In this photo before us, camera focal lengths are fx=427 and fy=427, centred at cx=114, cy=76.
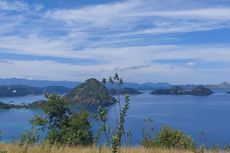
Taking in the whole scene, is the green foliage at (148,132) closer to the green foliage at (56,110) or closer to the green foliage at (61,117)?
the green foliage at (61,117)

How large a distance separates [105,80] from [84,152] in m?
3.20

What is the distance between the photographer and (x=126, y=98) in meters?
5.04

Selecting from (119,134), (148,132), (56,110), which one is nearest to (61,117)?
(56,110)

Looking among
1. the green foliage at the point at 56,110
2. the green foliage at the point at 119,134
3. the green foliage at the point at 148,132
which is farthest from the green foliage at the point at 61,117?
the green foliage at the point at 119,134

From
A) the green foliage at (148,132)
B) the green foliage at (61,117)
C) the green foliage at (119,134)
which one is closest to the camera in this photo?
the green foliage at (119,134)

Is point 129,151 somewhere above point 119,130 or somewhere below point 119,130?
below

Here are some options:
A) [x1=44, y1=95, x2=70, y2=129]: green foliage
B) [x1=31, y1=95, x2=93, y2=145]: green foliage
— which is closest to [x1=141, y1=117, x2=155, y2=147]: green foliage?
[x1=31, y1=95, x2=93, y2=145]: green foliage

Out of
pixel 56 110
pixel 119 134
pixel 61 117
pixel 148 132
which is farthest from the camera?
pixel 61 117

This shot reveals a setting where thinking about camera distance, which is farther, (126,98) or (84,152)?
(84,152)

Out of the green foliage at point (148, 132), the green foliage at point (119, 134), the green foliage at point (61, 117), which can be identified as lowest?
the green foliage at point (61, 117)

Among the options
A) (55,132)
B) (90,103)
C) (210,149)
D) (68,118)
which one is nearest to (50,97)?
(68,118)

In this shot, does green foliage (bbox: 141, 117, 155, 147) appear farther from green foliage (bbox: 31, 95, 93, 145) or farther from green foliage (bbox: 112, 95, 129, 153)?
green foliage (bbox: 31, 95, 93, 145)

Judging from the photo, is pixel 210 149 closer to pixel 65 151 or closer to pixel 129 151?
pixel 129 151

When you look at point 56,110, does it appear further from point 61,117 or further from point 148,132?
point 148,132
